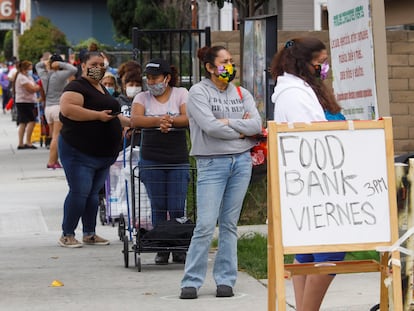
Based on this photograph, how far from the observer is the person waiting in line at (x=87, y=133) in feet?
34.6

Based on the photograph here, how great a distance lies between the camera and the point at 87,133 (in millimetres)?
10664

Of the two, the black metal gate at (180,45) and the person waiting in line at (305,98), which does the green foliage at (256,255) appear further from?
the black metal gate at (180,45)

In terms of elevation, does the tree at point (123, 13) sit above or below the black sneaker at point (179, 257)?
above

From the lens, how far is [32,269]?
9828 mm

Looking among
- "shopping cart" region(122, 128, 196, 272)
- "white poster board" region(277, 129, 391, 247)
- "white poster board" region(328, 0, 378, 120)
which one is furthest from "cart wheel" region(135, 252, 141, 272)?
"white poster board" region(277, 129, 391, 247)

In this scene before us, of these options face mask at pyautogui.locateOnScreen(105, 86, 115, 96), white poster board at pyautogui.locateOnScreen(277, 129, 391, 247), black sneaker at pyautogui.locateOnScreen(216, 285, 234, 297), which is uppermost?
face mask at pyautogui.locateOnScreen(105, 86, 115, 96)

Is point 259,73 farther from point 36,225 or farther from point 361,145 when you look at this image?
point 361,145

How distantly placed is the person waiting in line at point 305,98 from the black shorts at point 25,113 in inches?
657

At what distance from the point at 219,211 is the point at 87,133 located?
276 cm

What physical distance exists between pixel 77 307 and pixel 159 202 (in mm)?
1884

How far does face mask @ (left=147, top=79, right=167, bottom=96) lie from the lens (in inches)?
382

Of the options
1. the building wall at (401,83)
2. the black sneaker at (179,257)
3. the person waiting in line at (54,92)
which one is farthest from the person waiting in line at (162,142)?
the person waiting in line at (54,92)

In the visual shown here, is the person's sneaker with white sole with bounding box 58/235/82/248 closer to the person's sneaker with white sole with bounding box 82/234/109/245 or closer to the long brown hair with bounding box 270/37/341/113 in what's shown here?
the person's sneaker with white sole with bounding box 82/234/109/245

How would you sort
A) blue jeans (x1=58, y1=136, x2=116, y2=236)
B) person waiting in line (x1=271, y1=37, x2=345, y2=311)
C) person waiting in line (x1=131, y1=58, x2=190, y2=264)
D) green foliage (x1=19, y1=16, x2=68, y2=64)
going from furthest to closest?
green foliage (x1=19, y1=16, x2=68, y2=64) < blue jeans (x1=58, y1=136, x2=116, y2=236) < person waiting in line (x1=131, y1=58, x2=190, y2=264) < person waiting in line (x1=271, y1=37, x2=345, y2=311)
